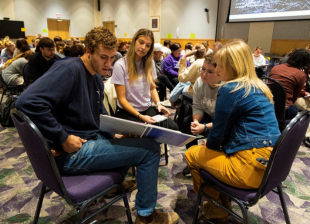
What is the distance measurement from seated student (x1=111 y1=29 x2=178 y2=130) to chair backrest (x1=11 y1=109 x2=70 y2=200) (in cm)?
99

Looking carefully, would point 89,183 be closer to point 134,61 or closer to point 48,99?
point 48,99

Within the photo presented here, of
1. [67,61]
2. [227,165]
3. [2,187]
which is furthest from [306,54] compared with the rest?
[2,187]

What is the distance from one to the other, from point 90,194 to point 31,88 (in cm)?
60

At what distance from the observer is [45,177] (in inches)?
45.5

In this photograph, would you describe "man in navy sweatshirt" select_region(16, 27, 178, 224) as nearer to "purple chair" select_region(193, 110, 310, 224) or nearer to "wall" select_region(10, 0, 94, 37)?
"purple chair" select_region(193, 110, 310, 224)

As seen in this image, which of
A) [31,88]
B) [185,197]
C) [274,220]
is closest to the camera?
[31,88]

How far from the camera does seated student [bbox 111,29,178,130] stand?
2.05 meters

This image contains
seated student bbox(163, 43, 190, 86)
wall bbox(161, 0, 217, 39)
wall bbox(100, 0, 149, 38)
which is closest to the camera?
seated student bbox(163, 43, 190, 86)

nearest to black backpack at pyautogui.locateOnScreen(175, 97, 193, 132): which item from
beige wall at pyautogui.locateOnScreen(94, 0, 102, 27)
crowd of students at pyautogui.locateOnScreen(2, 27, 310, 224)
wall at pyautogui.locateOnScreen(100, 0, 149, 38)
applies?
crowd of students at pyautogui.locateOnScreen(2, 27, 310, 224)

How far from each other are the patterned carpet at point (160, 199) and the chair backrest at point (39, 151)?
2.34 feet

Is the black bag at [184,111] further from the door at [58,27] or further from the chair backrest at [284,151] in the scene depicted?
the door at [58,27]

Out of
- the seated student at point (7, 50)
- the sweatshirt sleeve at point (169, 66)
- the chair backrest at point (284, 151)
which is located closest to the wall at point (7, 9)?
the seated student at point (7, 50)

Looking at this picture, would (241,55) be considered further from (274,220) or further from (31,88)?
(274,220)

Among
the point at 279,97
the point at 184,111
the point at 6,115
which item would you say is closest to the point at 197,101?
the point at 184,111
